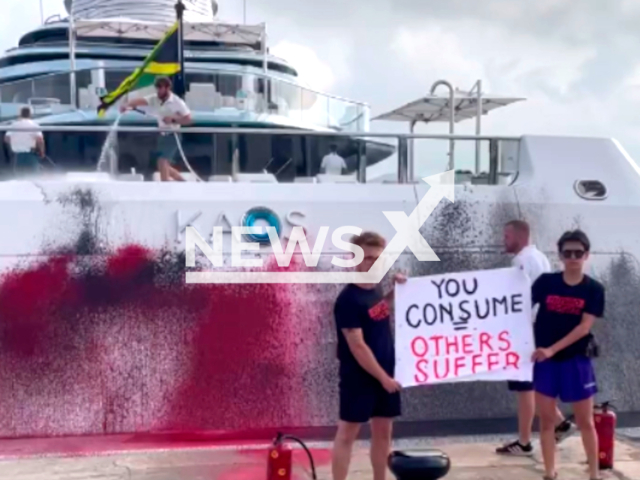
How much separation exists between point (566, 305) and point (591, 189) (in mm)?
3100

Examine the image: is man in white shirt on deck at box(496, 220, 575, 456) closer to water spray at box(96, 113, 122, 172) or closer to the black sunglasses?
the black sunglasses

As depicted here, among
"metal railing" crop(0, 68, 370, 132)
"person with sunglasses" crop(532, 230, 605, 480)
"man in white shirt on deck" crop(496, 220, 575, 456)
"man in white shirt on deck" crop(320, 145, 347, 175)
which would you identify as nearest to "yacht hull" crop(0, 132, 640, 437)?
"man in white shirt on deck" crop(320, 145, 347, 175)

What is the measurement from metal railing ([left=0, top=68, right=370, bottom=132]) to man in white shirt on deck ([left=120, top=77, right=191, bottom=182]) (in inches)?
74.3

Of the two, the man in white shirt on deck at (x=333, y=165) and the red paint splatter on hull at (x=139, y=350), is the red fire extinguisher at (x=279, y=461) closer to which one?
the red paint splatter on hull at (x=139, y=350)

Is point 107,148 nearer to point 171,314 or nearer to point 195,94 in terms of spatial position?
point 171,314

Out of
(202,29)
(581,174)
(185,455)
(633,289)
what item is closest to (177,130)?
(185,455)

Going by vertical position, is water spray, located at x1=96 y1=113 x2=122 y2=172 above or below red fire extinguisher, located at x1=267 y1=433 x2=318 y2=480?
above

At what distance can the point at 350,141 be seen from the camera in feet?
29.3

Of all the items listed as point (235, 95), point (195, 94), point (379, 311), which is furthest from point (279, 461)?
point (235, 95)

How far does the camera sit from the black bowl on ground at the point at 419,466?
425 centimetres

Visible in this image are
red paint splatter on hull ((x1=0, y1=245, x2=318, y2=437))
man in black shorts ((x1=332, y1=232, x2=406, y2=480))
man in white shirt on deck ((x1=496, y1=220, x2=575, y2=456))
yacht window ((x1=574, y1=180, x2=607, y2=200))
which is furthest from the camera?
yacht window ((x1=574, y1=180, x2=607, y2=200))

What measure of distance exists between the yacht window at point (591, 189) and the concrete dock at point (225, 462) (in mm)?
2338

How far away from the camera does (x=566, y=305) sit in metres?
5.57

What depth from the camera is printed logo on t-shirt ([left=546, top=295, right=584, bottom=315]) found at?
5.54 m
